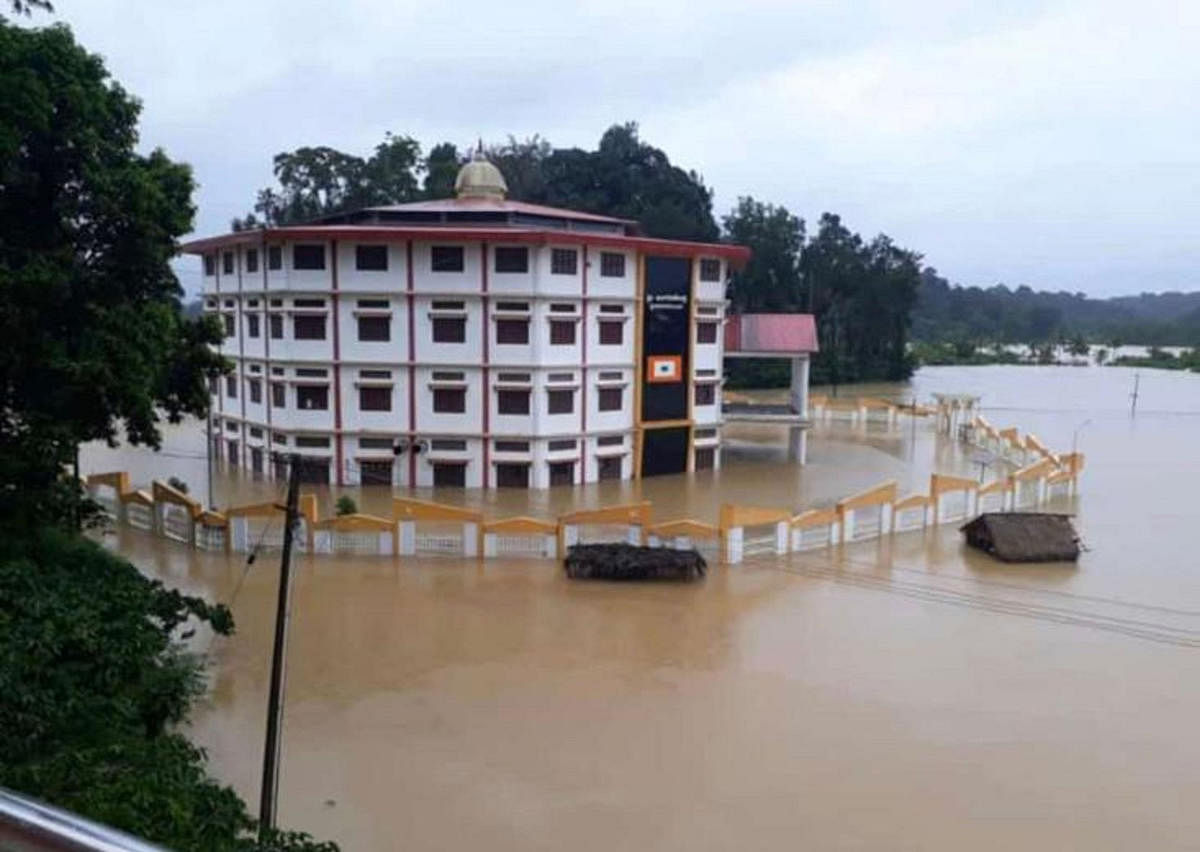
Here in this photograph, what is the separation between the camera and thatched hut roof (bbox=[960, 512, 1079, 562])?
19594 millimetres

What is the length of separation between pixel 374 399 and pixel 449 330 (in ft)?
8.76

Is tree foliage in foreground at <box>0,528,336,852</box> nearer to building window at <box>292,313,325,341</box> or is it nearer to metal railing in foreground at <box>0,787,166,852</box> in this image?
metal railing in foreground at <box>0,787,166,852</box>

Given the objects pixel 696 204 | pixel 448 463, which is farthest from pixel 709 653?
pixel 696 204

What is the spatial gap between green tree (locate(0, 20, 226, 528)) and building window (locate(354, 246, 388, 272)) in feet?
39.1

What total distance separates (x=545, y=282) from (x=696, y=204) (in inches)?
1557

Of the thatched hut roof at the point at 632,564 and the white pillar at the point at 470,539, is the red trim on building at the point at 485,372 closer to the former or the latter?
the white pillar at the point at 470,539

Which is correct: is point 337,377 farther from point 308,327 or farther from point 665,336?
point 665,336

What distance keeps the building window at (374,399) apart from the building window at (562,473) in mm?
4597

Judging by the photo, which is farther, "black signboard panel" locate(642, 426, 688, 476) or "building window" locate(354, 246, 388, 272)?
"black signboard panel" locate(642, 426, 688, 476)

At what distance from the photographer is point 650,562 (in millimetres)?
17344

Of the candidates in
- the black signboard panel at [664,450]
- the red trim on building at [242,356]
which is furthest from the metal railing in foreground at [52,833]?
the red trim on building at [242,356]

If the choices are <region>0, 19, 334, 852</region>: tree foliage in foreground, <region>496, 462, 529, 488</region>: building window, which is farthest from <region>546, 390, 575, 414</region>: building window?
<region>0, 19, 334, 852</region>: tree foliage in foreground

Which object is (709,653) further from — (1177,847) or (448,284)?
(448,284)

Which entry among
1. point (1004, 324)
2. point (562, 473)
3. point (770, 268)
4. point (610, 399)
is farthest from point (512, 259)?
point (1004, 324)
